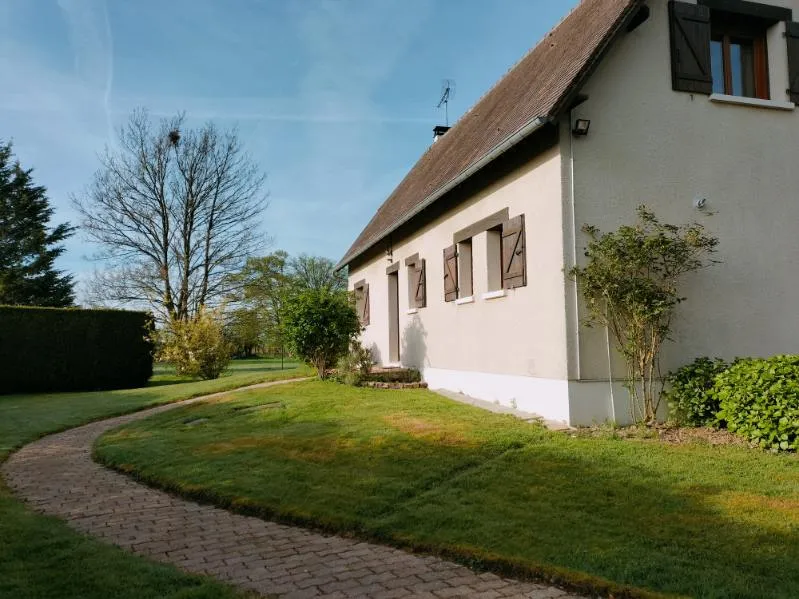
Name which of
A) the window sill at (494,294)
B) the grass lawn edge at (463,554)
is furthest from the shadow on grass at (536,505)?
the window sill at (494,294)

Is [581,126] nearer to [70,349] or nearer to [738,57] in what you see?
[738,57]

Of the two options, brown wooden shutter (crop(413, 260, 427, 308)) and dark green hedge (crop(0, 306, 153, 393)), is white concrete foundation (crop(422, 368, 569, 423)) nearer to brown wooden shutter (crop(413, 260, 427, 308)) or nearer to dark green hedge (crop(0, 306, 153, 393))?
brown wooden shutter (crop(413, 260, 427, 308))

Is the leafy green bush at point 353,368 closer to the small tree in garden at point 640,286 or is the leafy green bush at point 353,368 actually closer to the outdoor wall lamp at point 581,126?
the small tree in garden at point 640,286

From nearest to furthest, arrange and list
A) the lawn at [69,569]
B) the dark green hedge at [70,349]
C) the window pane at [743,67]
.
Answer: the lawn at [69,569], the window pane at [743,67], the dark green hedge at [70,349]

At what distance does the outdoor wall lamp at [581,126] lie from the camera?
826cm

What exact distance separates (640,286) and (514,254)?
2.21 meters

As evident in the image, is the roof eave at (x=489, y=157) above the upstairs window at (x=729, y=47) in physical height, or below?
→ below

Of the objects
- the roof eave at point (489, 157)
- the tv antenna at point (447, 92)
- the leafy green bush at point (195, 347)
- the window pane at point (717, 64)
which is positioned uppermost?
the tv antenna at point (447, 92)

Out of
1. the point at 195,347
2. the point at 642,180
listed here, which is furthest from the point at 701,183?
the point at 195,347

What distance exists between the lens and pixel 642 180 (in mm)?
8664

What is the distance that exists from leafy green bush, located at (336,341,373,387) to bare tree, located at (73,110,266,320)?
1538cm

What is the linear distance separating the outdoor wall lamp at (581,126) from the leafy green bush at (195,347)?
15947mm

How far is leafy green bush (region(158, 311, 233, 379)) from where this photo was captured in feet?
68.0

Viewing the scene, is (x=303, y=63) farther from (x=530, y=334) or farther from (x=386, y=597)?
(x=386, y=597)
